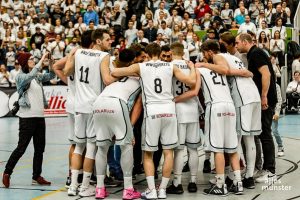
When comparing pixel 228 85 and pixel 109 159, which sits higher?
pixel 228 85

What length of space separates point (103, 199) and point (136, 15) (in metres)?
17.5

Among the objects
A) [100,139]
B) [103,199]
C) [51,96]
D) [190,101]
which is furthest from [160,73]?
[51,96]

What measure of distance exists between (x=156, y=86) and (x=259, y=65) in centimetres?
180

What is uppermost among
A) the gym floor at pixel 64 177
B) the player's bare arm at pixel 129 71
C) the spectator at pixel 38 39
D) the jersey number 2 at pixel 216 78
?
the spectator at pixel 38 39

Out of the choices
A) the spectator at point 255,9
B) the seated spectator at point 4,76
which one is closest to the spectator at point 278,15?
the spectator at point 255,9

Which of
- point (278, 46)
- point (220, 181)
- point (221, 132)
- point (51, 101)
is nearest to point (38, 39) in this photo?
point (51, 101)

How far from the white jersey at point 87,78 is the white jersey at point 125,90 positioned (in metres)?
0.26

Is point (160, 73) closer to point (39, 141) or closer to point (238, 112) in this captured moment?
point (238, 112)

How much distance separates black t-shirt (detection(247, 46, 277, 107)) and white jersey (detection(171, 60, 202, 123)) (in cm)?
114

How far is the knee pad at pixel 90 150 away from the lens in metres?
7.86

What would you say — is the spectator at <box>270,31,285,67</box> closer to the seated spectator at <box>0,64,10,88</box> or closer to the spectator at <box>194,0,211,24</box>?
the spectator at <box>194,0,211,24</box>

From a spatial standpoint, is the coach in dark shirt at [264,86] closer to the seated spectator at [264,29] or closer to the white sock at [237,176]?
the white sock at [237,176]

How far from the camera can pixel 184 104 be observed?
8.02 m

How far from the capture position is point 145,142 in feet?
25.3
